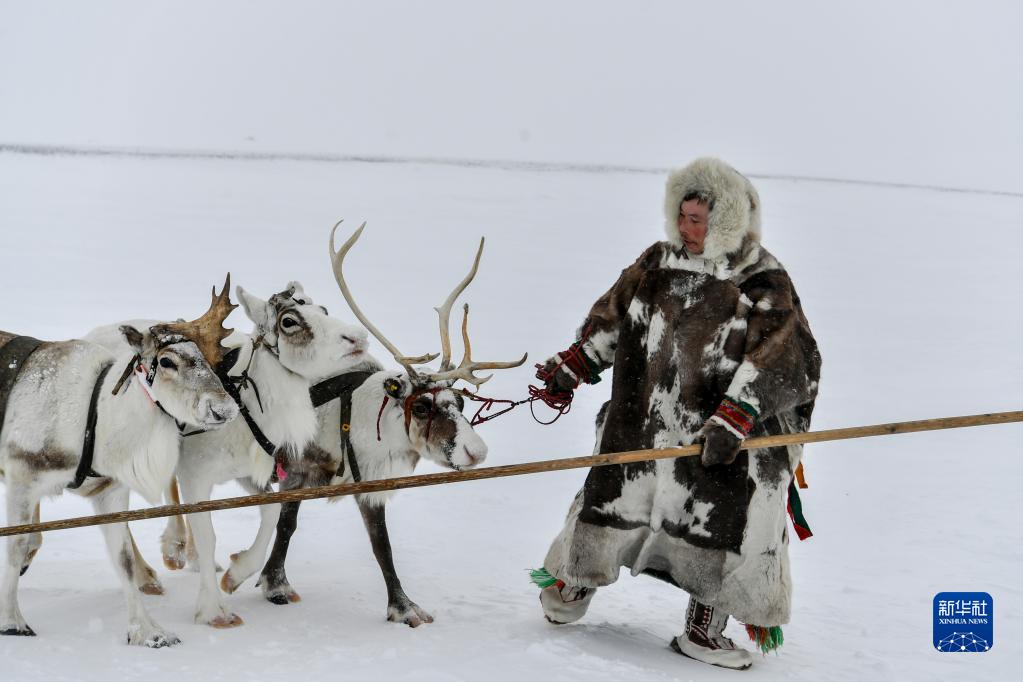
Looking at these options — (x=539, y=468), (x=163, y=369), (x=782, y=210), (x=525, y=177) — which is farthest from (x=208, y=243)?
(x=539, y=468)

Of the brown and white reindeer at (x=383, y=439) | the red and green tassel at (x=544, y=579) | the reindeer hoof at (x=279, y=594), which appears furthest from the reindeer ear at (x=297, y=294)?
the red and green tassel at (x=544, y=579)

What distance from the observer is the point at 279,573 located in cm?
436

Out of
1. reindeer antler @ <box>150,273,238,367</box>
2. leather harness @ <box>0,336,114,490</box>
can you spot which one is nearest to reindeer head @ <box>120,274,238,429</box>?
reindeer antler @ <box>150,273,238,367</box>

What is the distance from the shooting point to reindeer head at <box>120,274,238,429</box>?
366cm

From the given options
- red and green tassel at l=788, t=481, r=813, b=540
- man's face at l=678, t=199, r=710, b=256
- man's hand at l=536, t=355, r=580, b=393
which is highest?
man's face at l=678, t=199, r=710, b=256

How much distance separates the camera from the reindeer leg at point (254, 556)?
4.31 m

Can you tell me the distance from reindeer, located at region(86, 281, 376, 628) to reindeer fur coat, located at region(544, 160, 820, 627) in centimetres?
101

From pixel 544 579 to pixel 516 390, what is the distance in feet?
10.1

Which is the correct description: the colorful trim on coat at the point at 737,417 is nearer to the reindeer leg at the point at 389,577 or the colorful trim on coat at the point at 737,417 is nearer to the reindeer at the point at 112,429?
the reindeer leg at the point at 389,577

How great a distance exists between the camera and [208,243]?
969cm

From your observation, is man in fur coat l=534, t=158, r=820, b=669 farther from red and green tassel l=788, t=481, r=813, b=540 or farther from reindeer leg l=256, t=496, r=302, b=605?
reindeer leg l=256, t=496, r=302, b=605

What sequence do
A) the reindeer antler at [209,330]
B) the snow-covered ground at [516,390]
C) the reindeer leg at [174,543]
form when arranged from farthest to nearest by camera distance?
the reindeer leg at [174,543] < the snow-covered ground at [516,390] < the reindeer antler at [209,330]

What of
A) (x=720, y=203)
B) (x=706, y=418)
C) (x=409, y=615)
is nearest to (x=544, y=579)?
(x=409, y=615)

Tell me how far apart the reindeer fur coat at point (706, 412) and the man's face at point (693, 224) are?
Answer: 32 mm
